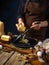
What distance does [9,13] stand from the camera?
3336 millimetres

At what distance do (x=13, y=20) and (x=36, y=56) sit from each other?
1.91 metres

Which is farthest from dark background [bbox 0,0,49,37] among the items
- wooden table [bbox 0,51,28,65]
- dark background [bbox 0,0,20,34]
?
wooden table [bbox 0,51,28,65]

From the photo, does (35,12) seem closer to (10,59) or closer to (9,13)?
(9,13)

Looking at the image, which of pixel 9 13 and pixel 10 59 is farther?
pixel 9 13

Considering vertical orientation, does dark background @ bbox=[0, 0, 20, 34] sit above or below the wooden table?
Result: above

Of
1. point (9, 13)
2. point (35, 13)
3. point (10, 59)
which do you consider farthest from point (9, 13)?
point (10, 59)

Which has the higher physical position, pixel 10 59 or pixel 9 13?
pixel 9 13

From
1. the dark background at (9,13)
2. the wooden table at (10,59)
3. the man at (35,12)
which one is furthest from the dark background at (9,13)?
the wooden table at (10,59)

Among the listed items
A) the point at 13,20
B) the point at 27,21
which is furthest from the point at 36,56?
the point at 13,20

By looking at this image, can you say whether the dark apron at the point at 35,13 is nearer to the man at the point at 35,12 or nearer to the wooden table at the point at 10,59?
the man at the point at 35,12

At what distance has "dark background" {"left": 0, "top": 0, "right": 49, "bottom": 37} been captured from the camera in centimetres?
331

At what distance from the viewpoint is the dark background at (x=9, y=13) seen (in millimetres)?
3307

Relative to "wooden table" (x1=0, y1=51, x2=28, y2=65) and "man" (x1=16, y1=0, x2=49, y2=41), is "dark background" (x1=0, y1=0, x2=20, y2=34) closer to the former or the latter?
"man" (x1=16, y1=0, x2=49, y2=41)

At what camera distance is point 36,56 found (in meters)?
1.47
